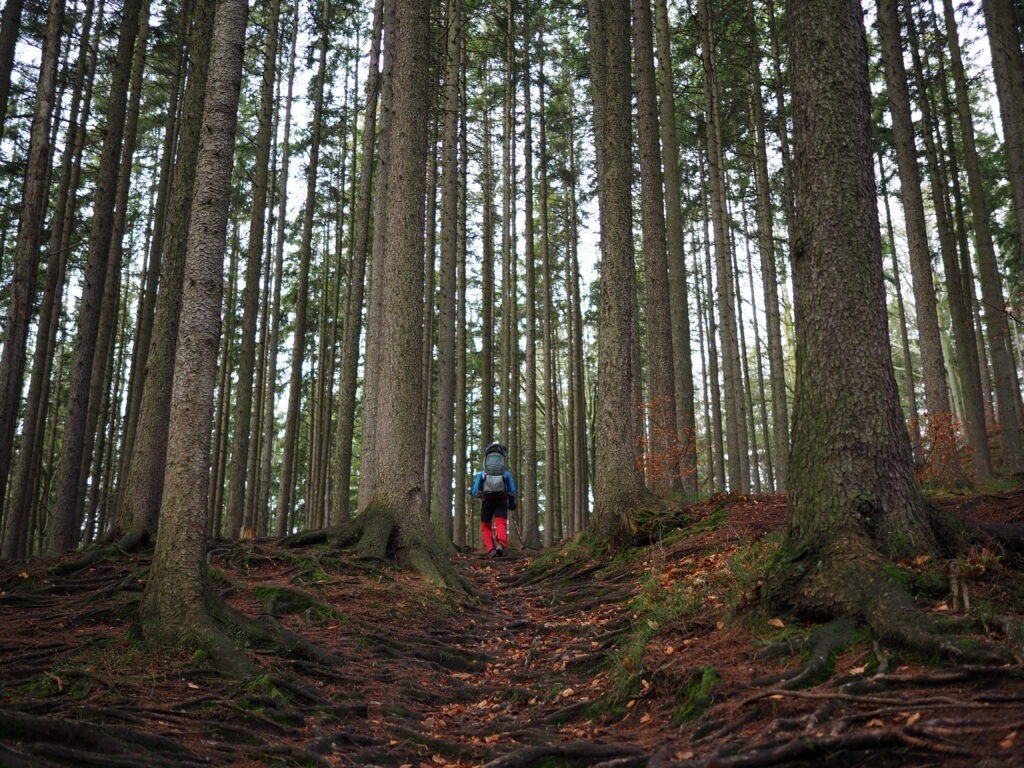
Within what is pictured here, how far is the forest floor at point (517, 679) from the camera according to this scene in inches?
125

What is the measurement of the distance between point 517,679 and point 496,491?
21.6 ft

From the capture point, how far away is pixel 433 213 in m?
20.8

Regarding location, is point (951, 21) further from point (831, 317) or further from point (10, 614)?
point (10, 614)

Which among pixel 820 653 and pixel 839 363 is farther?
pixel 839 363

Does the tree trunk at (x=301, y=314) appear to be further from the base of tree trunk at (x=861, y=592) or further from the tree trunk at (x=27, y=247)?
the base of tree trunk at (x=861, y=592)

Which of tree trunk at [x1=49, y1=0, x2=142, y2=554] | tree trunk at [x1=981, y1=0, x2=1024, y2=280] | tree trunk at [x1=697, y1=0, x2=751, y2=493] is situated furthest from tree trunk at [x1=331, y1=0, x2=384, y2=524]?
tree trunk at [x1=981, y1=0, x2=1024, y2=280]

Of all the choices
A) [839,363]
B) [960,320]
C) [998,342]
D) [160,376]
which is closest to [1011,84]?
[998,342]

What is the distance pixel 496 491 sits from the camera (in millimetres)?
12602

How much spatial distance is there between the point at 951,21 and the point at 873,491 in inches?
652

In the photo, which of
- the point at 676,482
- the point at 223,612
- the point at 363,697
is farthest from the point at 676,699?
the point at 676,482

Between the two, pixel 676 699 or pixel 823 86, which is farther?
pixel 823 86

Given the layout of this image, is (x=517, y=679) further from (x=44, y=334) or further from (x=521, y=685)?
(x=44, y=334)

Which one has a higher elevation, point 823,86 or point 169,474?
point 823,86

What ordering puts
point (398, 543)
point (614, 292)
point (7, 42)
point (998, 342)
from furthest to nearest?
1. point (998, 342)
2. point (614, 292)
3. point (7, 42)
4. point (398, 543)
